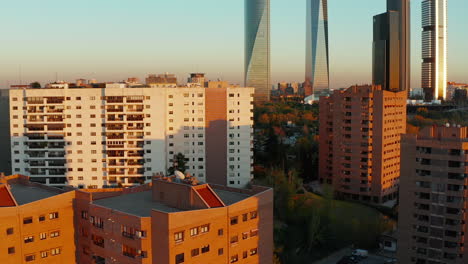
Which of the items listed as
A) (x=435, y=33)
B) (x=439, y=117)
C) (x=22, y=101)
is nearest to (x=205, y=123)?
(x=22, y=101)

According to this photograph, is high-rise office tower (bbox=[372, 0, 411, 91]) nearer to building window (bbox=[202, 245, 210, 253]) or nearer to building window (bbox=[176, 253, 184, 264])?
building window (bbox=[202, 245, 210, 253])

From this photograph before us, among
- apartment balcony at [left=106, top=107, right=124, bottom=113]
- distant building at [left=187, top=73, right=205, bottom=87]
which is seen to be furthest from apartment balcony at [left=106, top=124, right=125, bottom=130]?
distant building at [left=187, top=73, right=205, bottom=87]

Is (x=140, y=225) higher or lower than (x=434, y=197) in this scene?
higher

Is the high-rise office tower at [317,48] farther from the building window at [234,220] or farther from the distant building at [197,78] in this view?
the building window at [234,220]

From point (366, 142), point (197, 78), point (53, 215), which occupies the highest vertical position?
point (197, 78)

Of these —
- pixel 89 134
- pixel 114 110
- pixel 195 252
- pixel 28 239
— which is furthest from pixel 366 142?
pixel 28 239

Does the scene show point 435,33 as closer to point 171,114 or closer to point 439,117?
point 439,117

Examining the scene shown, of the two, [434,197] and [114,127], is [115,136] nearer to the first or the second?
[114,127]
